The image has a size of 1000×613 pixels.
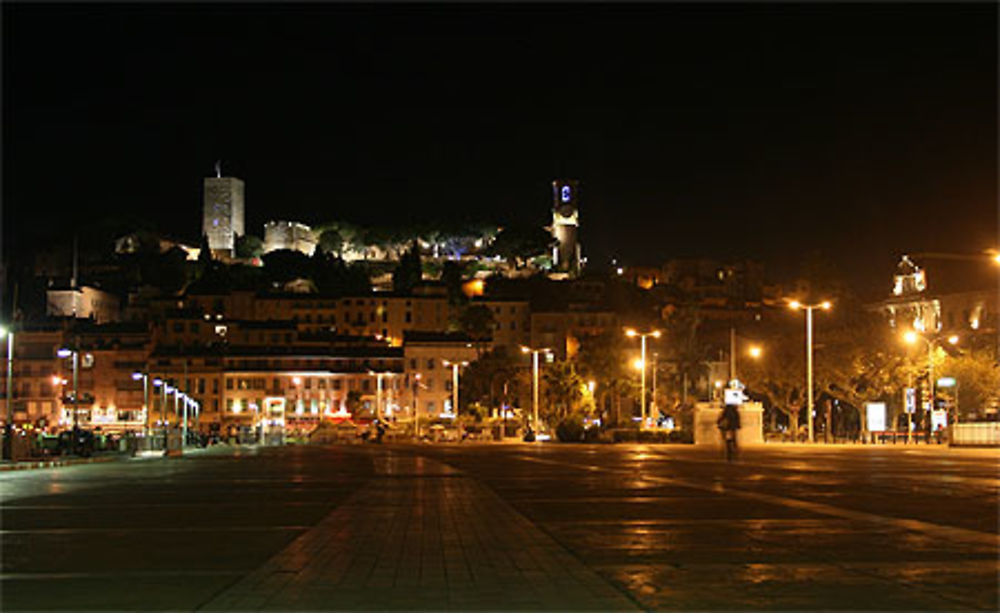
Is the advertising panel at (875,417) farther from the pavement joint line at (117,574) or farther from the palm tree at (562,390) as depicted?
the pavement joint line at (117,574)

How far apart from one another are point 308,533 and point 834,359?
61633 mm

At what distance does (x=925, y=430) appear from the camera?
60969mm

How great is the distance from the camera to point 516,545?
1303 centimetres

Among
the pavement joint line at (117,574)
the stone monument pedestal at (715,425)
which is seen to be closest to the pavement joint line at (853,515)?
the pavement joint line at (117,574)

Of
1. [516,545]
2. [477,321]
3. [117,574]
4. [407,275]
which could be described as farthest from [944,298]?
[117,574]

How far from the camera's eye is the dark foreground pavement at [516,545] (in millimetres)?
9633

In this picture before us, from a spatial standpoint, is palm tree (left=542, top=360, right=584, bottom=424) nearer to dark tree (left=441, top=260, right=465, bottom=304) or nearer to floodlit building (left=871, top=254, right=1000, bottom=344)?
floodlit building (left=871, top=254, right=1000, bottom=344)

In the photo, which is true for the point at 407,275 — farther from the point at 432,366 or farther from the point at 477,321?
the point at 432,366

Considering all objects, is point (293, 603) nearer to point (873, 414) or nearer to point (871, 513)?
point (871, 513)

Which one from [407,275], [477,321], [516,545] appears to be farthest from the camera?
[407,275]

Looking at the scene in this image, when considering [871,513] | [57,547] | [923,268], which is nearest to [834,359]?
[923,268]

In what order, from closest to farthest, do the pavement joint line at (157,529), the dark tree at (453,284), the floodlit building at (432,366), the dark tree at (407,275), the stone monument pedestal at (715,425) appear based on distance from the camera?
the pavement joint line at (157,529)
the stone monument pedestal at (715,425)
the floodlit building at (432,366)
the dark tree at (453,284)
the dark tree at (407,275)

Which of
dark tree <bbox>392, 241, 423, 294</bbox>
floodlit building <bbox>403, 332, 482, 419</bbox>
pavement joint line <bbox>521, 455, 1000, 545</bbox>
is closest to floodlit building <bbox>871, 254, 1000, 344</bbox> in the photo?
floodlit building <bbox>403, 332, 482, 419</bbox>

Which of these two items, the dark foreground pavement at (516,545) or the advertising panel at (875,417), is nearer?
the dark foreground pavement at (516,545)
